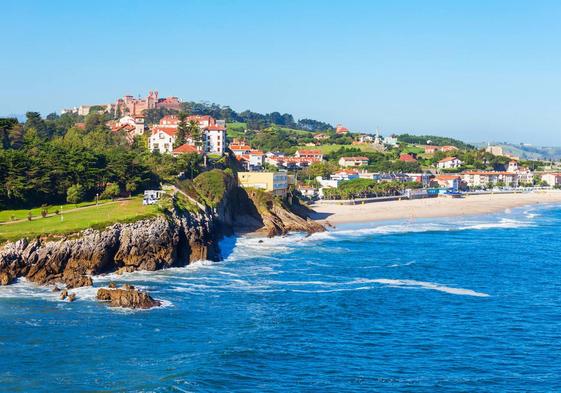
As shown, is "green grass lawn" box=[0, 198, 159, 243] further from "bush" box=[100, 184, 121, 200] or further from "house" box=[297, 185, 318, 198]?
"house" box=[297, 185, 318, 198]

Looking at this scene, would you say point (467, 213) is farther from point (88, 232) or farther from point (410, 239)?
point (88, 232)

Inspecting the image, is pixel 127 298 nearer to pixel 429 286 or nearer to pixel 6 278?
pixel 6 278

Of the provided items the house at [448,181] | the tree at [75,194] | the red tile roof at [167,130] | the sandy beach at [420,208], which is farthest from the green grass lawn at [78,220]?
the house at [448,181]

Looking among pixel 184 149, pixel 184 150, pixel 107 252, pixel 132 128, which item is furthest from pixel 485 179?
pixel 107 252

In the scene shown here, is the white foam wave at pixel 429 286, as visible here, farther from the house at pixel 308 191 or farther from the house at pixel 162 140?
the house at pixel 308 191

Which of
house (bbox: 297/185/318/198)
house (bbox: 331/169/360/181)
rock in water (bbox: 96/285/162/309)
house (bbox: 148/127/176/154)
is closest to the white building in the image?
house (bbox: 148/127/176/154)
